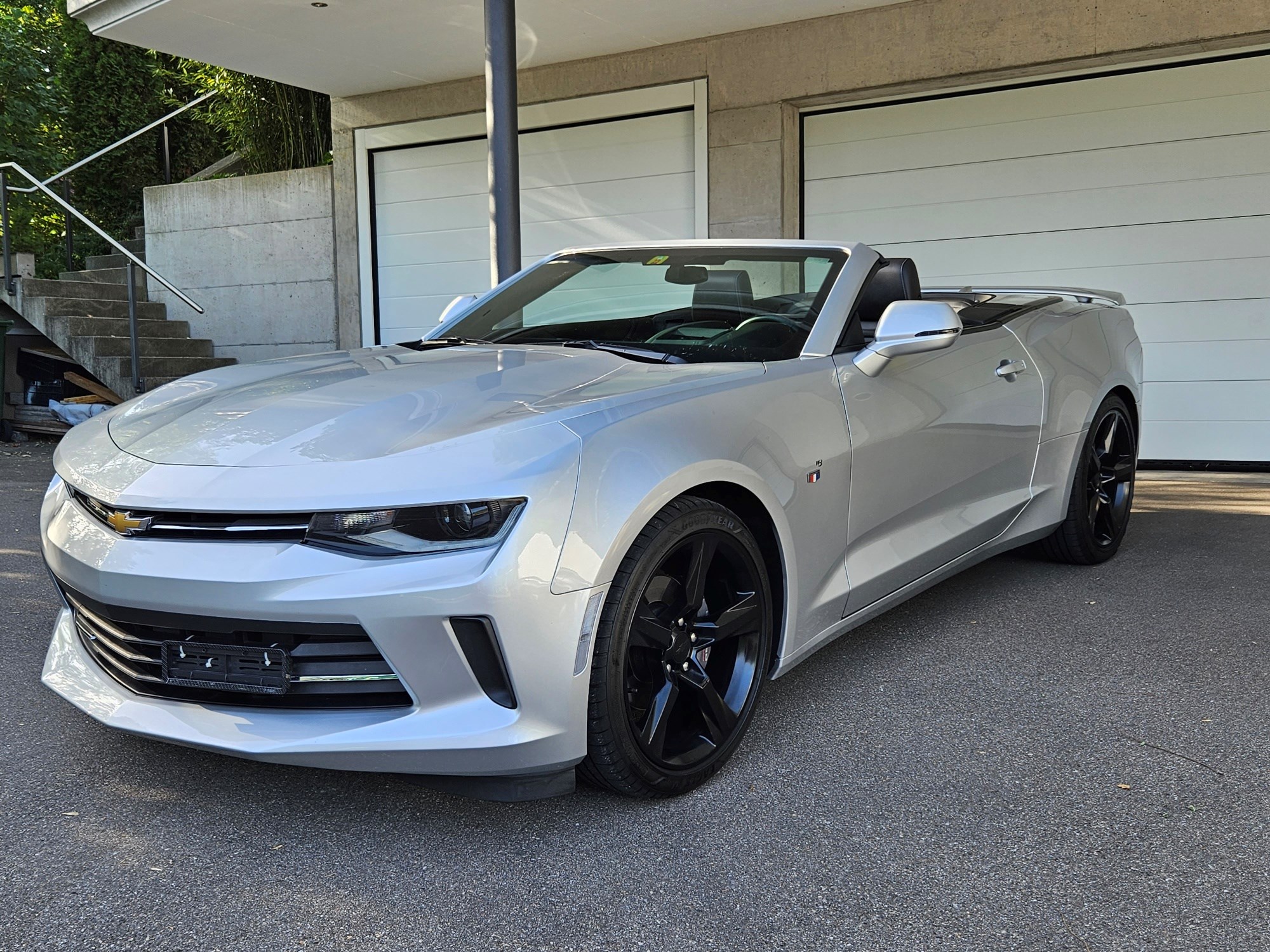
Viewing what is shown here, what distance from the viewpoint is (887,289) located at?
3.56 metres

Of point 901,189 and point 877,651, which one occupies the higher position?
point 901,189

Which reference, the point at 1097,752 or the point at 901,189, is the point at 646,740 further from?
the point at 901,189

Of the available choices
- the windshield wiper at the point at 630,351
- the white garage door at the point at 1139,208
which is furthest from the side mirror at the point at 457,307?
the white garage door at the point at 1139,208

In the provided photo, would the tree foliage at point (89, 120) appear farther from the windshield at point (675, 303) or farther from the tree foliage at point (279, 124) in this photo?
the windshield at point (675, 303)

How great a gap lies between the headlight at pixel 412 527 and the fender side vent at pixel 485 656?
154 millimetres

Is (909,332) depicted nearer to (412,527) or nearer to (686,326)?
(686,326)

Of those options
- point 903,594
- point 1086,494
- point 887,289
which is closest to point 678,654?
point 903,594

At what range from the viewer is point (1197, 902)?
192cm

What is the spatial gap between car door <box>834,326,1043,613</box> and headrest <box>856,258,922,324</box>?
10.2 inches

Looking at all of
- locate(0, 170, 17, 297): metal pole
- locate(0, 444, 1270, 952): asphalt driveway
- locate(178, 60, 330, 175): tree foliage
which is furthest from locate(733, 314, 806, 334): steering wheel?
locate(178, 60, 330, 175): tree foliage

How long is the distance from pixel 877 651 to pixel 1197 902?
1.51 metres

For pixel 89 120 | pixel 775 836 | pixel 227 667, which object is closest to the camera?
pixel 227 667

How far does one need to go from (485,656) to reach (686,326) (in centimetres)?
147

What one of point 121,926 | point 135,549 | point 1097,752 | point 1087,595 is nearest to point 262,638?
point 135,549
